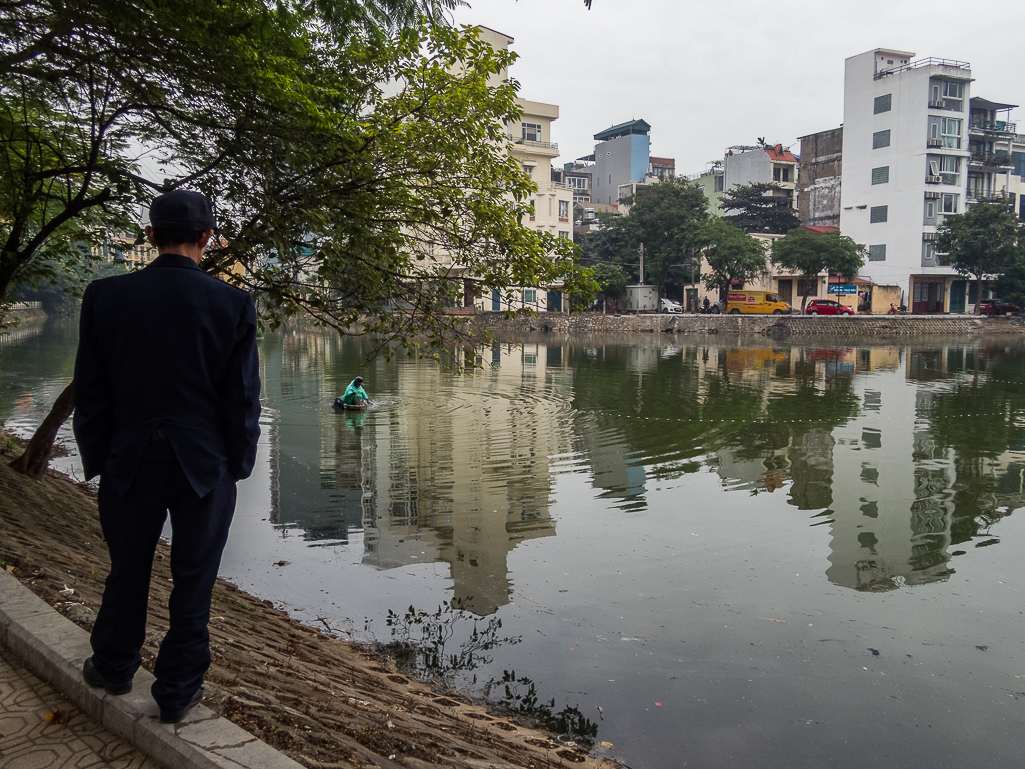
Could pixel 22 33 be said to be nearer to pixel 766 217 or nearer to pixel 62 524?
pixel 62 524

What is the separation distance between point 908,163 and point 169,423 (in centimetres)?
6649

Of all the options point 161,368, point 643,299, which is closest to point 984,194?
point 643,299

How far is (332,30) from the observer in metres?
6.48

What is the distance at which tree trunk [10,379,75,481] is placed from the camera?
8812 mm

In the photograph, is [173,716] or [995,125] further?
[995,125]

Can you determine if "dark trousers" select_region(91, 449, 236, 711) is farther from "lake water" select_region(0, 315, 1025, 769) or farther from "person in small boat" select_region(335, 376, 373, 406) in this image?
"person in small boat" select_region(335, 376, 373, 406)

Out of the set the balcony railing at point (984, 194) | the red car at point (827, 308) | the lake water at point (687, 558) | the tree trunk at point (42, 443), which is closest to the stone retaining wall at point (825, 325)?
the red car at point (827, 308)

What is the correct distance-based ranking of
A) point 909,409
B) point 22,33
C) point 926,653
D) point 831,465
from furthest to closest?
point 909,409
point 831,465
point 926,653
point 22,33

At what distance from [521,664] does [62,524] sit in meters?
4.61

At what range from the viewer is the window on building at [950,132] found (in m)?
58.6

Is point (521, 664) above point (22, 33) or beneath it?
beneath

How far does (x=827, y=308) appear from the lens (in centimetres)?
5612

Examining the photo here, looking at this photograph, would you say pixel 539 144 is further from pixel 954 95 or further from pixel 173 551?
pixel 173 551

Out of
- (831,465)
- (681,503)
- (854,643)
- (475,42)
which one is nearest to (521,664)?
(854,643)
